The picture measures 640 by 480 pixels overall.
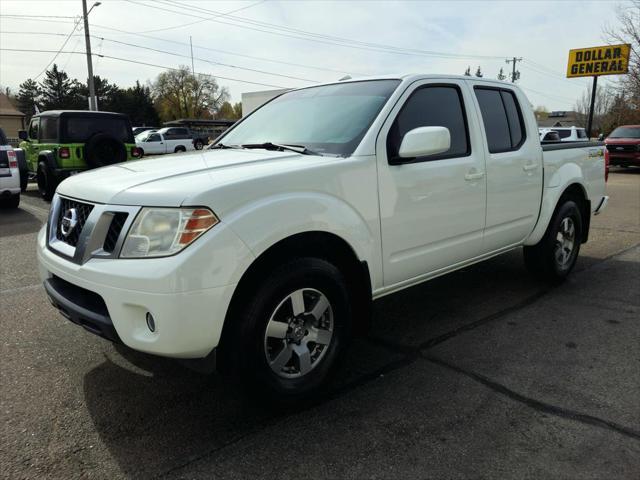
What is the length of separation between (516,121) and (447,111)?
3.56 ft

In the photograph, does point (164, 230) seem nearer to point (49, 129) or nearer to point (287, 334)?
point (287, 334)

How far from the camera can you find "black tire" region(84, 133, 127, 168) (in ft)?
37.5

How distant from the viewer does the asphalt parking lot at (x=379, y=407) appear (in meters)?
2.35

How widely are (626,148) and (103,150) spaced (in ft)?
61.3

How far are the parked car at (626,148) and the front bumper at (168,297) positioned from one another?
67.5 ft

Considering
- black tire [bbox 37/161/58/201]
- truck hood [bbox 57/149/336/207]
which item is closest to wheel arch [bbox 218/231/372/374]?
truck hood [bbox 57/149/336/207]

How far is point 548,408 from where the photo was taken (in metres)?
2.80

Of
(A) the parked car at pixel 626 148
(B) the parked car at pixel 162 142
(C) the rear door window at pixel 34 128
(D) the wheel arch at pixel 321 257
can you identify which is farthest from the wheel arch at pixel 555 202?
(B) the parked car at pixel 162 142

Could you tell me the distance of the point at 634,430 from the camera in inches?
102

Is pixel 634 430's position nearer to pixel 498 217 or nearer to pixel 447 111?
pixel 498 217

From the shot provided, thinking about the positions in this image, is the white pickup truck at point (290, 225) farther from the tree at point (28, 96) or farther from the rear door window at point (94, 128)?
the tree at point (28, 96)

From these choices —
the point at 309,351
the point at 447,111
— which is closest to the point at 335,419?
the point at 309,351

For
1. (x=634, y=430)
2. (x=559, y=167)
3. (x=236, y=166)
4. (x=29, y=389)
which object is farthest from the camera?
(x=559, y=167)

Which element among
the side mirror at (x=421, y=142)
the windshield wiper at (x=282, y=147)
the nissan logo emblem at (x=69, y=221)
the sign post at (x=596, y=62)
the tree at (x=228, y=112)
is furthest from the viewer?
the tree at (x=228, y=112)
